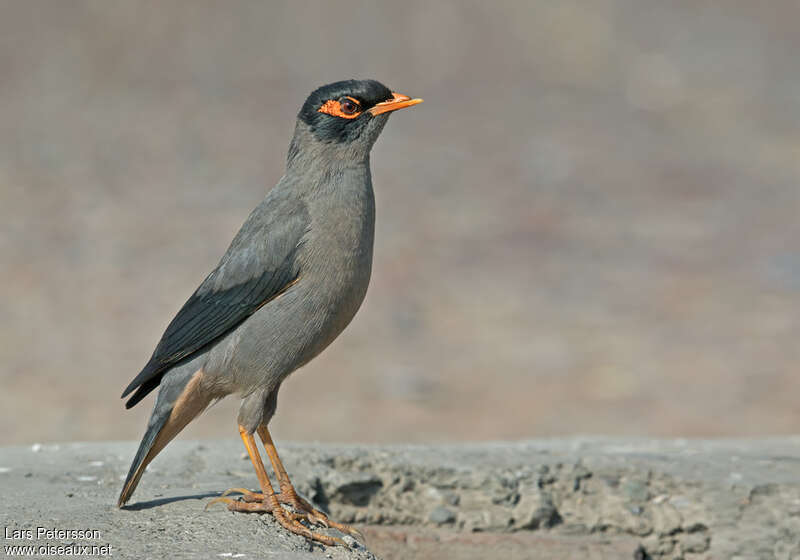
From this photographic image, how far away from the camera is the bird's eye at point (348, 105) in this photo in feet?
18.3

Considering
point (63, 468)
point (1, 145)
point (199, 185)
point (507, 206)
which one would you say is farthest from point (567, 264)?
point (63, 468)

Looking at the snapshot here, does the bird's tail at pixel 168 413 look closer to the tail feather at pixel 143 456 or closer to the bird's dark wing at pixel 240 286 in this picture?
the tail feather at pixel 143 456

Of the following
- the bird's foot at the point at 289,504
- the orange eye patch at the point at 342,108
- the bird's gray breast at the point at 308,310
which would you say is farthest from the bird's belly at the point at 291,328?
the orange eye patch at the point at 342,108

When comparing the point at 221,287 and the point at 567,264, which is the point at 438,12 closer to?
the point at 567,264

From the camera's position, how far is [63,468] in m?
6.24

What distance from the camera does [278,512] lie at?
5219 mm

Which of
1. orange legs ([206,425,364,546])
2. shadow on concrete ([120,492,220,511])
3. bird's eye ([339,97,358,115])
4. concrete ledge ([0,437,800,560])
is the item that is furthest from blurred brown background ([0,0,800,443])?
bird's eye ([339,97,358,115])

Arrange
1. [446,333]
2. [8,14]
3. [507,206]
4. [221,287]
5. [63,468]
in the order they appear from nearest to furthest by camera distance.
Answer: [221,287], [63,468], [446,333], [507,206], [8,14]

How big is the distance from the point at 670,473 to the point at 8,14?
18.7m

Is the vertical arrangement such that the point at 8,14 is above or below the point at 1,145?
above

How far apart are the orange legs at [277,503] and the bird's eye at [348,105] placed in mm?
1447

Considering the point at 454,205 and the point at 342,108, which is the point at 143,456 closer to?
the point at 342,108

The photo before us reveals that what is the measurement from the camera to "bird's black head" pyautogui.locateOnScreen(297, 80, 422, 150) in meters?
5.58

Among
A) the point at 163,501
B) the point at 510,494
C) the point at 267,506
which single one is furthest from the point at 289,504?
the point at 510,494
